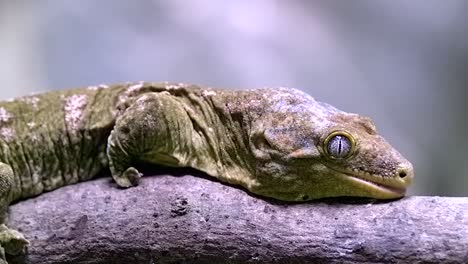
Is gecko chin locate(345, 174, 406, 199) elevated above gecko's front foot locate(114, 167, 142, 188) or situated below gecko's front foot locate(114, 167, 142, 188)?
above

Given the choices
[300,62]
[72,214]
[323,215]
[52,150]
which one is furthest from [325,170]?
[300,62]

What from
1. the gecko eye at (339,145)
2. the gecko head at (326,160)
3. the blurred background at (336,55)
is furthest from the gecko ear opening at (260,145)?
the blurred background at (336,55)

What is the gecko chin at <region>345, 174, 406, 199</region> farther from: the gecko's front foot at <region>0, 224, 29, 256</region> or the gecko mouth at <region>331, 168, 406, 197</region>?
the gecko's front foot at <region>0, 224, 29, 256</region>

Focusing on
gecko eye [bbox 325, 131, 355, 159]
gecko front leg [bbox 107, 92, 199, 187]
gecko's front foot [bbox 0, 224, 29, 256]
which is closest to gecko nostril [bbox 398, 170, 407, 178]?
gecko eye [bbox 325, 131, 355, 159]

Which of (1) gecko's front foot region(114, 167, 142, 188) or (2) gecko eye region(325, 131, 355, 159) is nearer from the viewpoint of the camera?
(2) gecko eye region(325, 131, 355, 159)

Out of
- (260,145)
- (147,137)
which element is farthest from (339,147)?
(147,137)

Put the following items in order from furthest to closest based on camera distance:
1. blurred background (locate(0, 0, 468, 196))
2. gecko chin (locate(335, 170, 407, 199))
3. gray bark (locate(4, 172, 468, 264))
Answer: blurred background (locate(0, 0, 468, 196))
gecko chin (locate(335, 170, 407, 199))
gray bark (locate(4, 172, 468, 264))

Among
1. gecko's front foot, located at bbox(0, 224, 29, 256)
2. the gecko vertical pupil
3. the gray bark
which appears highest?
the gecko vertical pupil

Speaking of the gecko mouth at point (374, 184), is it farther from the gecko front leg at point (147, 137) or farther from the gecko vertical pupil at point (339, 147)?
the gecko front leg at point (147, 137)
